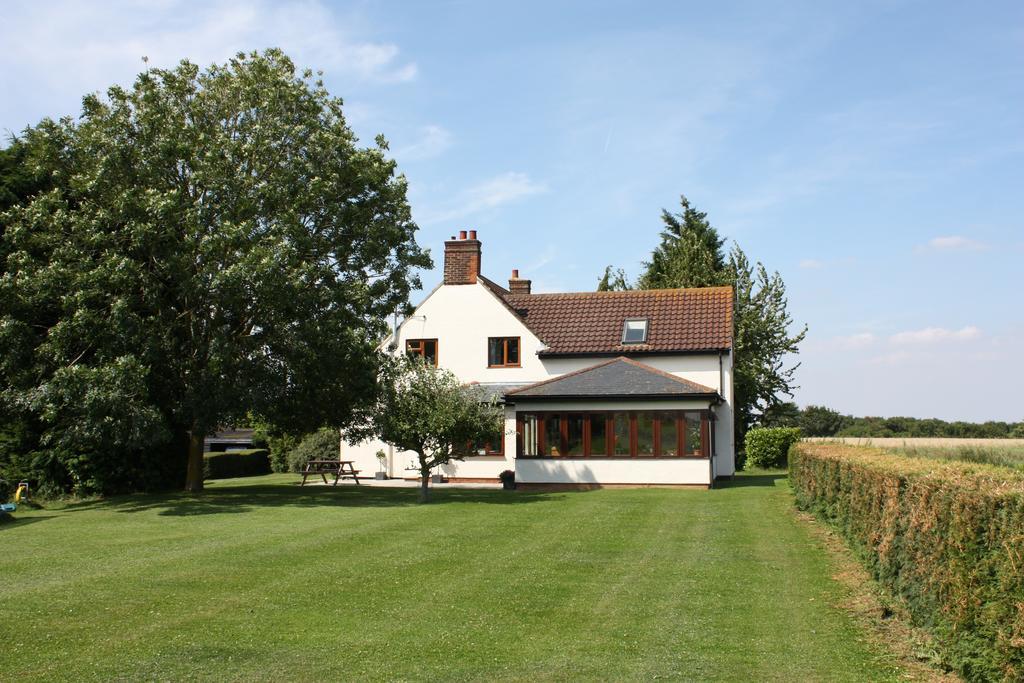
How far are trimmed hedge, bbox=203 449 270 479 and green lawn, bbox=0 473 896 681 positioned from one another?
63.7ft

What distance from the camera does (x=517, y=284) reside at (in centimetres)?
4216

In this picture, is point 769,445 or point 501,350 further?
point 769,445

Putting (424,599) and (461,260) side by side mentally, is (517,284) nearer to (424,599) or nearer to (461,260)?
(461,260)

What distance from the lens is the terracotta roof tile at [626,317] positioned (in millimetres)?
33500

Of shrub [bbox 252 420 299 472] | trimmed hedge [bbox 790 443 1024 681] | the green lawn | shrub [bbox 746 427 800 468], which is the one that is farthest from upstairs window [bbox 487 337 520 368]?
trimmed hedge [bbox 790 443 1024 681]

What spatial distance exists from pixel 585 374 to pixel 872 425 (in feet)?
149

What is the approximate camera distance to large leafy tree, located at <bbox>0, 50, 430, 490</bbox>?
73.3ft

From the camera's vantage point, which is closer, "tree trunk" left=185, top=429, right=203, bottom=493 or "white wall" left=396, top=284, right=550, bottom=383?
"tree trunk" left=185, top=429, right=203, bottom=493

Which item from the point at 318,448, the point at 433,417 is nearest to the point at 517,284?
the point at 318,448

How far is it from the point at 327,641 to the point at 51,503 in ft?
61.7

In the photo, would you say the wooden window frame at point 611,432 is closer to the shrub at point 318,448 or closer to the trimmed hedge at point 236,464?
the shrub at point 318,448

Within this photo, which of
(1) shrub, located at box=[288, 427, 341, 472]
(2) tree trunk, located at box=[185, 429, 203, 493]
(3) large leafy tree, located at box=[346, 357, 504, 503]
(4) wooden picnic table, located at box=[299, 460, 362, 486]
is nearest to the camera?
(3) large leafy tree, located at box=[346, 357, 504, 503]

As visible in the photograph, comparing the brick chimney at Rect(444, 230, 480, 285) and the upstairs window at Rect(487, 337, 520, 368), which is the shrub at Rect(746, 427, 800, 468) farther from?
the brick chimney at Rect(444, 230, 480, 285)

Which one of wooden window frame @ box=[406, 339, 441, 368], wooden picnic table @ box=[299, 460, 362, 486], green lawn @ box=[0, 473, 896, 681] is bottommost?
green lawn @ box=[0, 473, 896, 681]
